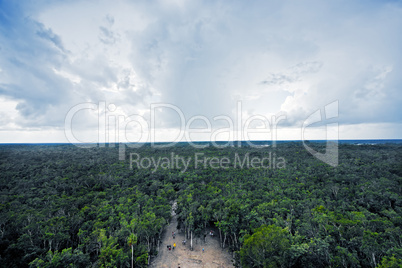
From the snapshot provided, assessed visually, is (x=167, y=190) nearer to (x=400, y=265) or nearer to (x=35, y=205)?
(x=35, y=205)

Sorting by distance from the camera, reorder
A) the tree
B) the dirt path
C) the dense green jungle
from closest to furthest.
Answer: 1. the tree
2. the dense green jungle
3. the dirt path

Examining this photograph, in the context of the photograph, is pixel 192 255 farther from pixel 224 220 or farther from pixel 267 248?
pixel 267 248

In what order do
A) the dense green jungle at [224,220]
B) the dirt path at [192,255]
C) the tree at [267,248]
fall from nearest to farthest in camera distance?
1. the tree at [267,248]
2. the dense green jungle at [224,220]
3. the dirt path at [192,255]

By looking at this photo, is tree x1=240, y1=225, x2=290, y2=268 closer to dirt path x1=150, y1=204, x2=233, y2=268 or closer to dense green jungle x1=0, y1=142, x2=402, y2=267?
dense green jungle x1=0, y1=142, x2=402, y2=267

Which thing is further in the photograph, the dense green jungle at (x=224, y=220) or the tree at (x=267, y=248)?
the dense green jungle at (x=224, y=220)

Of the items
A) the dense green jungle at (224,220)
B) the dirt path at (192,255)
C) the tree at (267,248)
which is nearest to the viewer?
the tree at (267,248)

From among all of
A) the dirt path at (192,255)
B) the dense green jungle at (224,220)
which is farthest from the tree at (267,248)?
the dirt path at (192,255)

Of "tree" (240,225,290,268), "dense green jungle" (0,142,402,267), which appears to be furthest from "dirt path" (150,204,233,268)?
"tree" (240,225,290,268)

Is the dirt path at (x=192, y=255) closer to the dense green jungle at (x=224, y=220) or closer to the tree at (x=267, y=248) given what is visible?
the dense green jungle at (x=224, y=220)

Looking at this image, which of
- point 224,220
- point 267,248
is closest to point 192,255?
point 224,220

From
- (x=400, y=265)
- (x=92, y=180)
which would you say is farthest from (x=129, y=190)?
(x=400, y=265)
